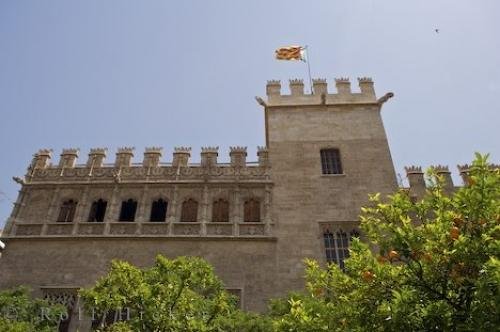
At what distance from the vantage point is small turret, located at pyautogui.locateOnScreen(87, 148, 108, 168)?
19516 millimetres

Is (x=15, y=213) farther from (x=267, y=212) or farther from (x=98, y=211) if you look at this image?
(x=267, y=212)

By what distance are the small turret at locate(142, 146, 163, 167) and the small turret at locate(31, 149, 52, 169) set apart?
468cm

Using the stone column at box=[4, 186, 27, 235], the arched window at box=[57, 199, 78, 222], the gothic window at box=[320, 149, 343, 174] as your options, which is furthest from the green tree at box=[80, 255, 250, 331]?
the gothic window at box=[320, 149, 343, 174]

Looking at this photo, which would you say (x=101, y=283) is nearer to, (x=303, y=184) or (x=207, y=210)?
(x=207, y=210)

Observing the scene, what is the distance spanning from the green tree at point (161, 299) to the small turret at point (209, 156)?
29.0 ft

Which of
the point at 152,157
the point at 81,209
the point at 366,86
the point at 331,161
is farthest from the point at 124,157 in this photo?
the point at 366,86

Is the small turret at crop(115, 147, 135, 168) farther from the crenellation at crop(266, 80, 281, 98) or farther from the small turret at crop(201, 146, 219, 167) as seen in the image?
the crenellation at crop(266, 80, 281, 98)

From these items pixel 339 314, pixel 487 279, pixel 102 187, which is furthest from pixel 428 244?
pixel 102 187

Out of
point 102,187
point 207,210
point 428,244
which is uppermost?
point 102,187

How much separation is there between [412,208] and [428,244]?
3.50ft

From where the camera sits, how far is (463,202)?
7176 millimetres

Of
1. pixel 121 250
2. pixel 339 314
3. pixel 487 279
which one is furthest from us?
pixel 121 250

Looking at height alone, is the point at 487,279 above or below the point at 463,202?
below

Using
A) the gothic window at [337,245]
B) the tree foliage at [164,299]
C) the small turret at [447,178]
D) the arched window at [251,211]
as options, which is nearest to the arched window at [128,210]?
the arched window at [251,211]
